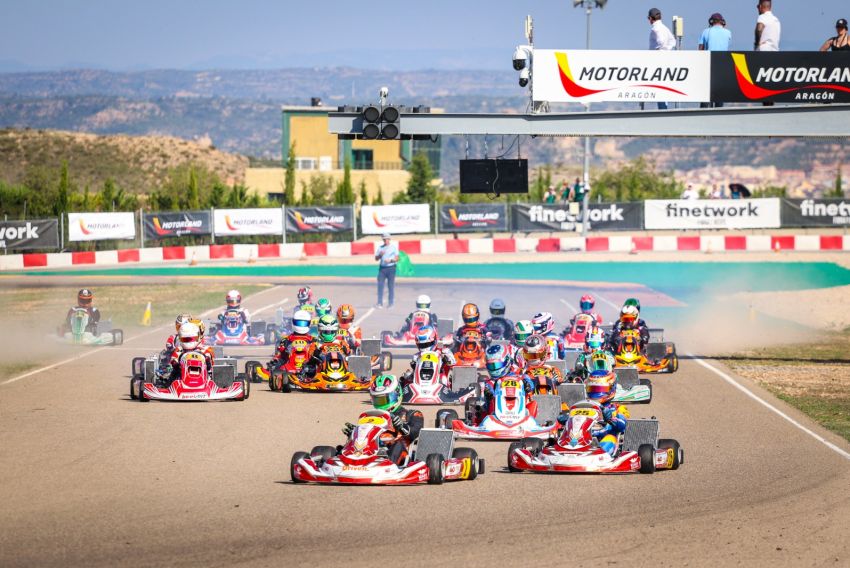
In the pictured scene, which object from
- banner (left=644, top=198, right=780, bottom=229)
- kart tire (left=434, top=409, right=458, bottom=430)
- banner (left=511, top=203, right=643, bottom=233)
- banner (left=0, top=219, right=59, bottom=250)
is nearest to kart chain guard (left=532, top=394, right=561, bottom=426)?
kart tire (left=434, top=409, right=458, bottom=430)

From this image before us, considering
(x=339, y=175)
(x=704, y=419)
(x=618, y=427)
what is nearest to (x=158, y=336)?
Answer: (x=704, y=419)

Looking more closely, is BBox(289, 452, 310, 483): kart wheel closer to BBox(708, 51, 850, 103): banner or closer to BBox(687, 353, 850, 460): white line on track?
BBox(687, 353, 850, 460): white line on track

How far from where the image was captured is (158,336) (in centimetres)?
2770

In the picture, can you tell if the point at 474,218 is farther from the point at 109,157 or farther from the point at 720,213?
the point at 109,157

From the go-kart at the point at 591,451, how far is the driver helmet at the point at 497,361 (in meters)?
1.89

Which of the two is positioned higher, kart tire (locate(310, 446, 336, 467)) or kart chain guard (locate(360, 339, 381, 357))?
kart chain guard (locate(360, 339, 381, 357))

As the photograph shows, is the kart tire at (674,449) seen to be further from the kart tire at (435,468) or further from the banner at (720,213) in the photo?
the banner at (720,213)

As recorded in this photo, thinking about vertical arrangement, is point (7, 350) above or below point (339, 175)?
below

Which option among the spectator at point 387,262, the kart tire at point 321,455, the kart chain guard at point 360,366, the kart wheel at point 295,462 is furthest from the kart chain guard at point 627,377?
the spectator at point 387,262

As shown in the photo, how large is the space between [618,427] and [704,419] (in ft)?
11.9

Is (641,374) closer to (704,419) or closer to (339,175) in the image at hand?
(704,419)

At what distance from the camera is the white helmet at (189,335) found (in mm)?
18125

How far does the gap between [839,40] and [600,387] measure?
1118cm

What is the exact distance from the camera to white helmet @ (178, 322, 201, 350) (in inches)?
714
